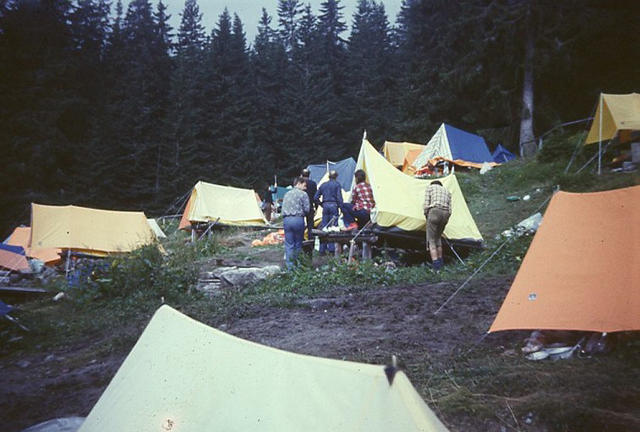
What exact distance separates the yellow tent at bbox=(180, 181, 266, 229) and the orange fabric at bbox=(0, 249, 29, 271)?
4.56 meters

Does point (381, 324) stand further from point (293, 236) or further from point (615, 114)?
point (615, 114)

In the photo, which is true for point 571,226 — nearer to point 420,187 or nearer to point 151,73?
point 420,187

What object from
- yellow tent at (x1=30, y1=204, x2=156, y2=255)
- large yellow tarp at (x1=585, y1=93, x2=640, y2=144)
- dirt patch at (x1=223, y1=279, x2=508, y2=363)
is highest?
large yellow tarp at (x1=585, y1=93, x2=640, y2=144)

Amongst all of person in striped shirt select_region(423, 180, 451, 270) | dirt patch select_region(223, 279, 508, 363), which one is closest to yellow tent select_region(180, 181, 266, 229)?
person in striped shirt select_region(423, 180, 451, 270)

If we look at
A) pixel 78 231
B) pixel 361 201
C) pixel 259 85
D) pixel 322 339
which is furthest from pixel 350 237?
pixel 259 85

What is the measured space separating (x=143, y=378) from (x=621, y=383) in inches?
92.3

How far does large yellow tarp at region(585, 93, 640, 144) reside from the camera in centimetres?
830

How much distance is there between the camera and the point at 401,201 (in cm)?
679

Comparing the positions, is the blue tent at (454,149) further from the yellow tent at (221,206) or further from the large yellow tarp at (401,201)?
the large yellow tarp at (401,201)

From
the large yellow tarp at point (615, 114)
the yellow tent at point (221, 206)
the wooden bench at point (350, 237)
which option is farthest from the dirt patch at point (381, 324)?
the yellow tent at point (221, 206)

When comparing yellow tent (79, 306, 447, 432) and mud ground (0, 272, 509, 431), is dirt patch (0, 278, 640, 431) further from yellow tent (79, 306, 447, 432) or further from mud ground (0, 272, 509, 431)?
yellow tent (79, 306, 447, 432)

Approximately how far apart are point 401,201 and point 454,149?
28.9ft

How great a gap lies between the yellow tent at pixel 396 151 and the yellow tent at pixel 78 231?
38.0ft

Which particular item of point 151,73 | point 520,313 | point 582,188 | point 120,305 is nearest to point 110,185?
point 151,73
